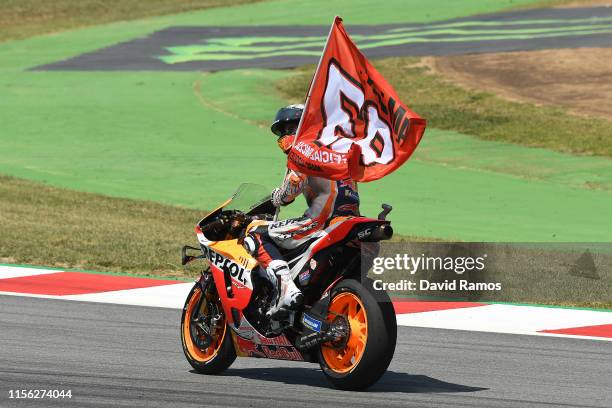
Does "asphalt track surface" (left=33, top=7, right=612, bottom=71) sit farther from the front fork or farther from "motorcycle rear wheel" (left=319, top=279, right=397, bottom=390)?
"motorcycle rear wheel" (left=319, top=279, right=397, bottom=390)

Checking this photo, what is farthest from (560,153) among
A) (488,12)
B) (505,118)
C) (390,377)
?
(488,12)

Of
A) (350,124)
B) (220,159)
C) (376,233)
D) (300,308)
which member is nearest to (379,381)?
(300,308)

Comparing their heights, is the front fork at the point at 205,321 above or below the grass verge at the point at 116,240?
above

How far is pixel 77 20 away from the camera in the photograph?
45.0m

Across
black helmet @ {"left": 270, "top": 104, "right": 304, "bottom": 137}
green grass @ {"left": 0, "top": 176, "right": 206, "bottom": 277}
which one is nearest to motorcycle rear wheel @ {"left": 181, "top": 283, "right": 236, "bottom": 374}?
black helmet @ {"left": 270, "top": 104, "right": 304, "bottom": 137}

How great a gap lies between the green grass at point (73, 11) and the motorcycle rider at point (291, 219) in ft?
112

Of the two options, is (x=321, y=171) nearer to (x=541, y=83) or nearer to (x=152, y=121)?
(x=152, y=121)

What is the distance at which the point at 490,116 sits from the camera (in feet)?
87.1

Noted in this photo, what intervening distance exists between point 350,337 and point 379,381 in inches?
25.5

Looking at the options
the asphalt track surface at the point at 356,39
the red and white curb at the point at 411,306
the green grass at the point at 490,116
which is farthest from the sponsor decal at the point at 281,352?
the asphalt track surface at the point at 356,39

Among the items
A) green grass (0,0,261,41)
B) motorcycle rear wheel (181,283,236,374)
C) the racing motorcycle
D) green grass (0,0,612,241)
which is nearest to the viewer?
the racing motorcycle

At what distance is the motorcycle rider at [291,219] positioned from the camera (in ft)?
27.5

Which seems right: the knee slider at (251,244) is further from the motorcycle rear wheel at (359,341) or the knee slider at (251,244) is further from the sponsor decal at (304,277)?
the motorcycle rear wheel at (359,341)

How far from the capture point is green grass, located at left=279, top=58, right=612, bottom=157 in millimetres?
24094
